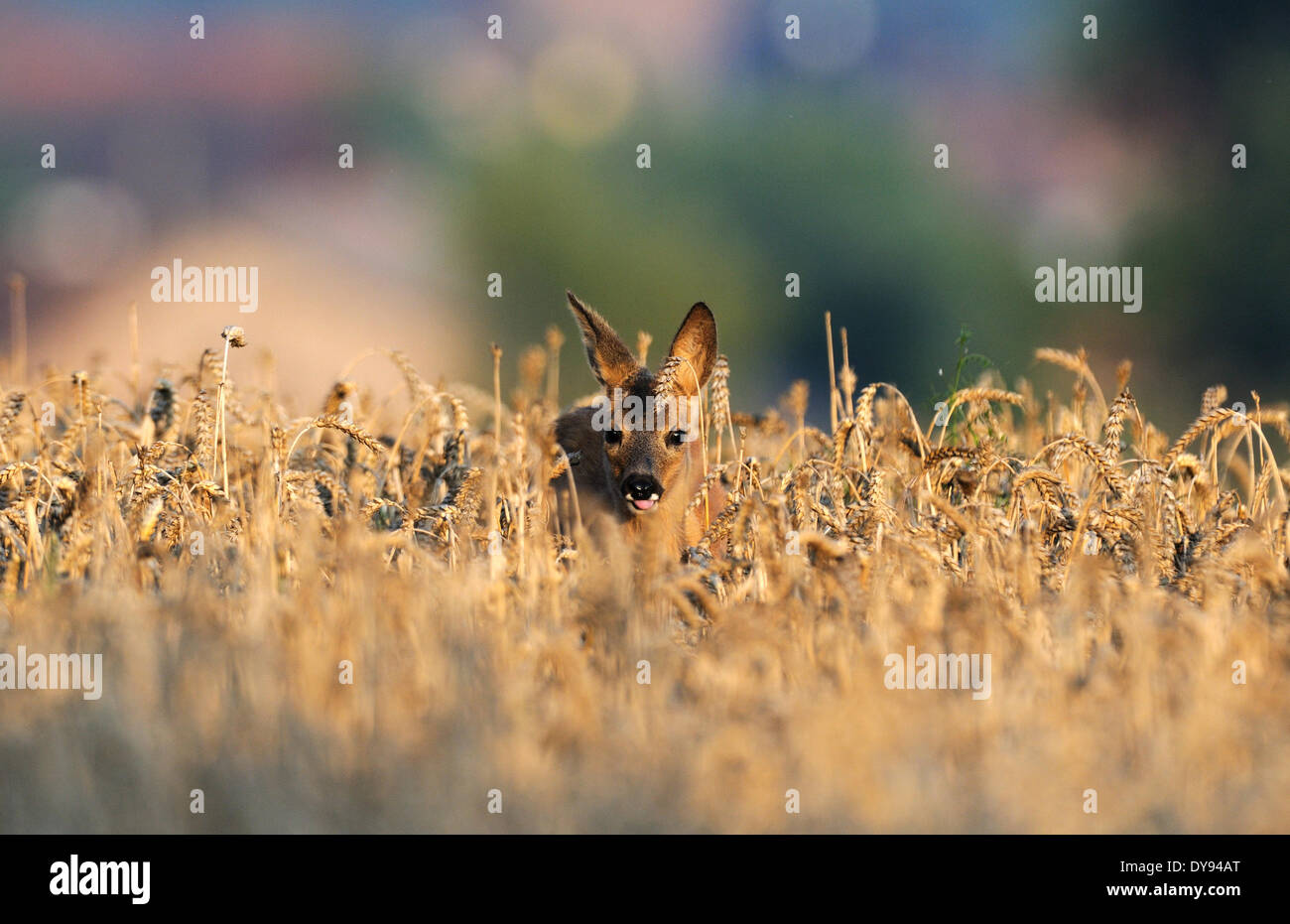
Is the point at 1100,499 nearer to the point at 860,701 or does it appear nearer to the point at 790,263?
the point at 860,701

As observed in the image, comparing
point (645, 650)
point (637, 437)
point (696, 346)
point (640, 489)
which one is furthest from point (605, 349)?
point (645, 650)

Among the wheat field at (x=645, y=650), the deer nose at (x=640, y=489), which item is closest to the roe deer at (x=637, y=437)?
the deer nose at (x=640, y=489)

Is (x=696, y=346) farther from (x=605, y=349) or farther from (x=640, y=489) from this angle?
(x=640, y=489)

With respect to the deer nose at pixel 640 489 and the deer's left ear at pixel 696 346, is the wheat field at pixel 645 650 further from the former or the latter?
the deer's left ear at pixel 696 346

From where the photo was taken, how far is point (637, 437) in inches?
310

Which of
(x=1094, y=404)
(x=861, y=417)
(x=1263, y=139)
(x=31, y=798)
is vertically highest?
(x=1263, y=139)

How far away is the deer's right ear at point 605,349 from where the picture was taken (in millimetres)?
8297

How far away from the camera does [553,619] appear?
5.14 metres

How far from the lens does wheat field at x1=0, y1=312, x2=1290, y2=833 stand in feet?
12.4

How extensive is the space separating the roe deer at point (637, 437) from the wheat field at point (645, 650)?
582mm

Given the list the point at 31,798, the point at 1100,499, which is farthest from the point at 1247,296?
the point at 31,798

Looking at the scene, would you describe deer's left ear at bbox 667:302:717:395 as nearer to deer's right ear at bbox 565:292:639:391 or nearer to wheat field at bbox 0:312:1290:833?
deer's right ear at bbox 565:292:639:391

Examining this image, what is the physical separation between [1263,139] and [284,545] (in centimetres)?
2840

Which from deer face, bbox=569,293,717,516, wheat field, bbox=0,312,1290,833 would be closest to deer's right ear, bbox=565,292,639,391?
deer face, bbox=569,293,717,516
